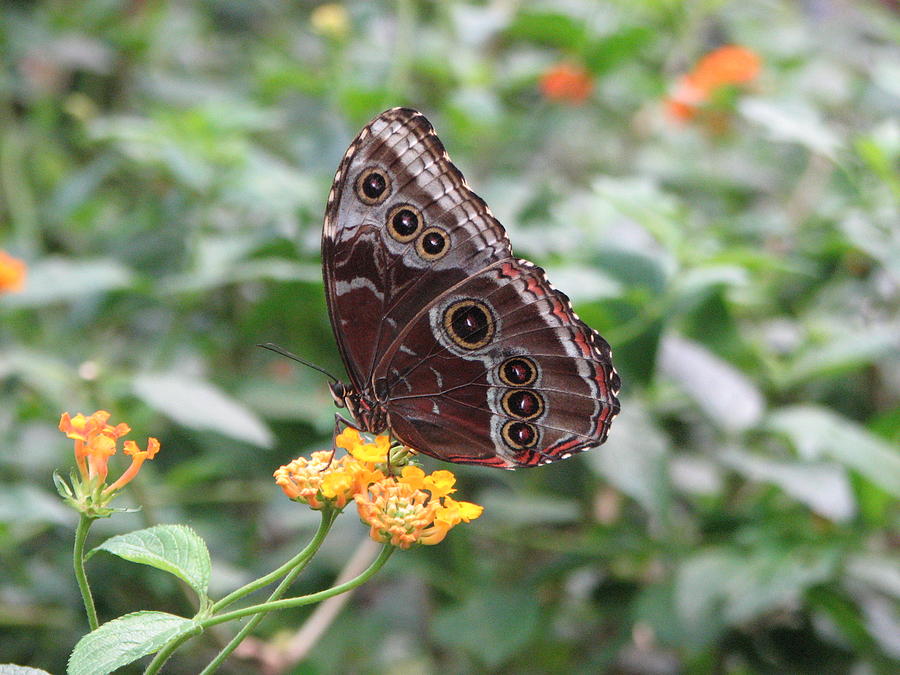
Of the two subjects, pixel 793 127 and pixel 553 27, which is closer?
pixel 793 127

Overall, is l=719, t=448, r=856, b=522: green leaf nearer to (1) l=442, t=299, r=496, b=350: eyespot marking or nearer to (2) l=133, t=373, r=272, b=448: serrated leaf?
(1) l=442, t=299, r=496, b=350: eyespot marking

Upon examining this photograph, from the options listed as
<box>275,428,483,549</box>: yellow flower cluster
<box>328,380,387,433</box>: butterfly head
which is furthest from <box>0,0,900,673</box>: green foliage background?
<box>275,428,483,549</box>: yellow flower cluster

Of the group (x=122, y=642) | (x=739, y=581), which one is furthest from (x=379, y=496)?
(x=739, y=581)

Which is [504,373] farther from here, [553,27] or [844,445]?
[553,27]

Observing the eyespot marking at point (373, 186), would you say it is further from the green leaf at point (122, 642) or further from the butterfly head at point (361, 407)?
the green leaf at point (122, 642)

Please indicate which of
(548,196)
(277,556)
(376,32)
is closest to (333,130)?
(548,196)
